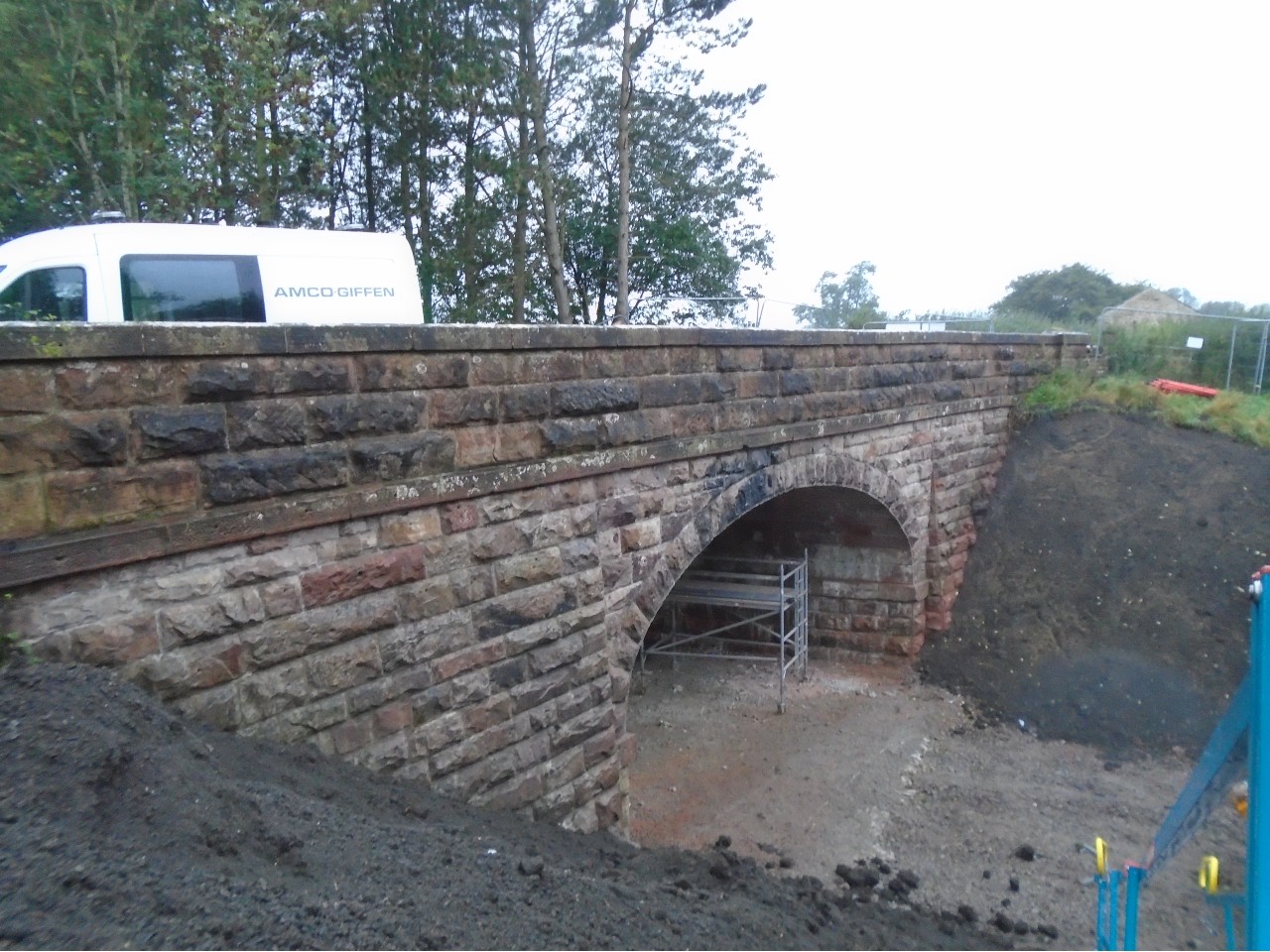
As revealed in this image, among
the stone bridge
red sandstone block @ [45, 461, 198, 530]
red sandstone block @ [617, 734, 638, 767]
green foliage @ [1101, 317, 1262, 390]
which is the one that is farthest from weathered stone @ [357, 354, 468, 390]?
green foliage @ [1101, 317, 1262, 390]

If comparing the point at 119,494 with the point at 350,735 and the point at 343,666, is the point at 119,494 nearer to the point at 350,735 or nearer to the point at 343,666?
the point at 343,666

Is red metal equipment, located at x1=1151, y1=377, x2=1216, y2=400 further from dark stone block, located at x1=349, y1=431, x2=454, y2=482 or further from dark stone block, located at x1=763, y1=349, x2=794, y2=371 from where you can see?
dark stone block, located at x1=349, y1=431, x2=454, y2=482

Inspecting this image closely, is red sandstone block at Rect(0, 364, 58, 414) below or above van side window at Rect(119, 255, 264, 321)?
below

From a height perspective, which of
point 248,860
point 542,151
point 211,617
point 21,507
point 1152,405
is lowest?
point 248,860

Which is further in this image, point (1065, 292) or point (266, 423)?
point (1065, 292)

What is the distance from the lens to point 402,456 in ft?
13.8

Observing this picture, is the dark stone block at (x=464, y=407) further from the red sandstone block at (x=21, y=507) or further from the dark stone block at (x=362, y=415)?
the red sandstone block at (x=21, y=507)

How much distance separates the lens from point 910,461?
9.40 m

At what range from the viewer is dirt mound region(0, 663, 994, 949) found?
2.42m

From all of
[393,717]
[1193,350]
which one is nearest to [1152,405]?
[1193,350]

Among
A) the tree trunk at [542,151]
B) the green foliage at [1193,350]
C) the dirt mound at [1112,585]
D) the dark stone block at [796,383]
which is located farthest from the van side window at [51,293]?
the green foliage at [1193,350]

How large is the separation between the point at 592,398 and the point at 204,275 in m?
3.95

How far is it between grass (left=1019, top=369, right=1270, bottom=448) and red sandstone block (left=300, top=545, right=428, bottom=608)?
31.7ft

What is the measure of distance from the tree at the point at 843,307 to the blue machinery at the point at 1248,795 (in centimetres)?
631
